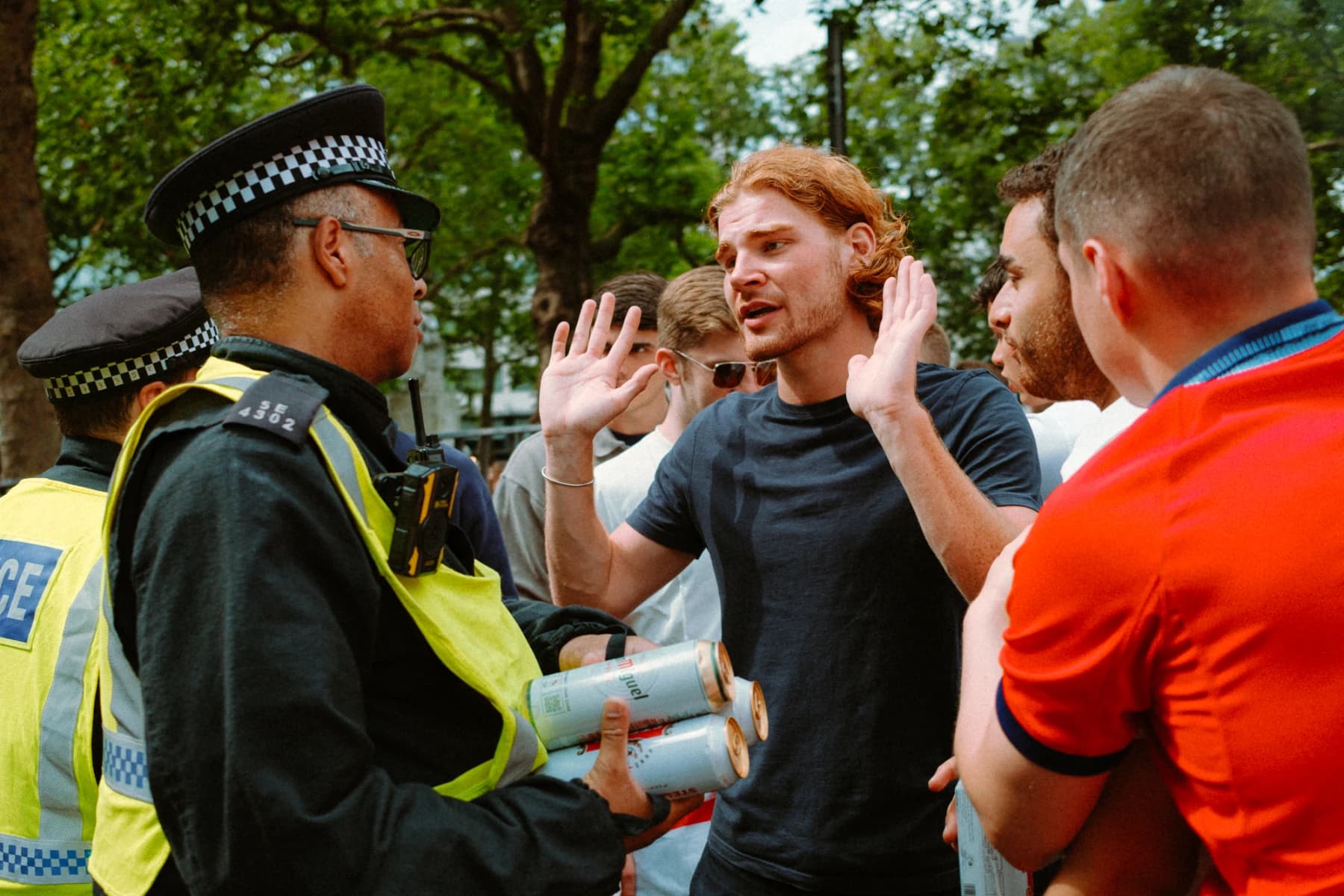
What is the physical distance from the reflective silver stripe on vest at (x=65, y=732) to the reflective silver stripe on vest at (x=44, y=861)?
14 millimetres

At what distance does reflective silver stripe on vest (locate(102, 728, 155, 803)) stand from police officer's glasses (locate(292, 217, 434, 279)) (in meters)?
0.86

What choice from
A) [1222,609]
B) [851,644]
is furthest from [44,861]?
[1222,609]

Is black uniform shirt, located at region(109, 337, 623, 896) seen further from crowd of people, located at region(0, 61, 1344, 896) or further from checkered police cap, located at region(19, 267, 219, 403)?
checkered police cap, located at region(19, 267, 219, 403)

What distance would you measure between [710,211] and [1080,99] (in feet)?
36.1

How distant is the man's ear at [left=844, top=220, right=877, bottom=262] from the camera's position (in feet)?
9.84

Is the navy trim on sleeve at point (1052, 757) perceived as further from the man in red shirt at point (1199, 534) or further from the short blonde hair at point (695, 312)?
the short blonde hair at point (695, 312)

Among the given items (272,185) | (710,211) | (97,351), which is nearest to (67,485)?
(97,351)

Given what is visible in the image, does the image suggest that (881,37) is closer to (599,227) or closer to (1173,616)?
(599,227)

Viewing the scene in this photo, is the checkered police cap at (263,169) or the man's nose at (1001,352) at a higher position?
the checkered police cap at (263,169)

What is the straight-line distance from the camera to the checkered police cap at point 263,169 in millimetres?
1876

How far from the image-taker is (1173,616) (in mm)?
1380

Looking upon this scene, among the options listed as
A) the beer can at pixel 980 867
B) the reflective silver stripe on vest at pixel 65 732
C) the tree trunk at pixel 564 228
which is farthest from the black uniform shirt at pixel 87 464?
the tree trunk at pixel 564 228

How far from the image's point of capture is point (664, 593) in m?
3.87

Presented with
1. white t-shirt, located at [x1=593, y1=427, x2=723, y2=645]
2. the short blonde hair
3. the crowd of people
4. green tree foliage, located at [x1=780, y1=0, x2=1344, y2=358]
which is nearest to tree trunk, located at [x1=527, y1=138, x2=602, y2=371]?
green tree foliage, located at [x1=780, y1=0, x2=1344, y2=358]
